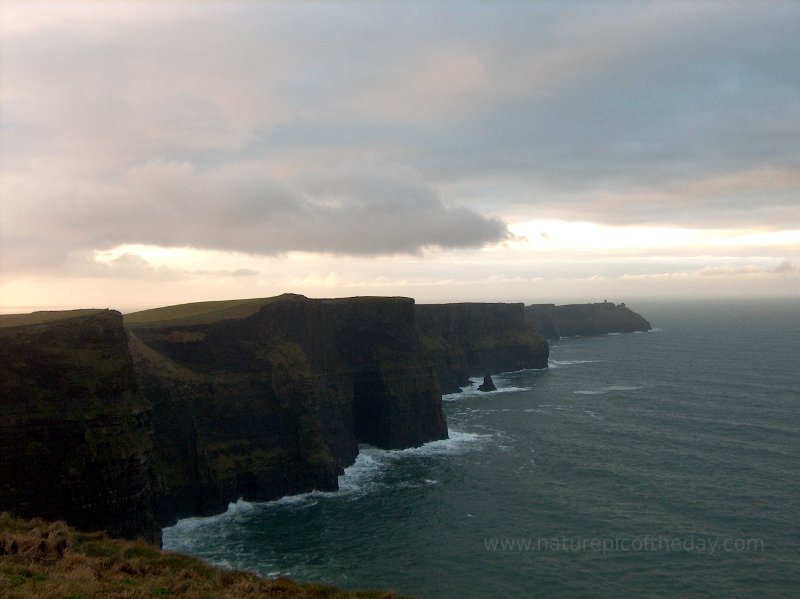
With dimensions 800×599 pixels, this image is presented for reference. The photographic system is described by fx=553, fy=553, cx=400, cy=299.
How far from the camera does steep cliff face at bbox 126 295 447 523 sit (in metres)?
57.8

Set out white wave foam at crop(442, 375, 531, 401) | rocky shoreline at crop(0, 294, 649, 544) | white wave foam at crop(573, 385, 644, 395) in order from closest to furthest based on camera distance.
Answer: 1. rocky shoreline at crop(0, 294, 649, 544)
2. white wave foam at crop(573, 385, 644, 395)
3. white wave foam at crop(442, 375, 531, 401)

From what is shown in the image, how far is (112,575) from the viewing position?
968 inches

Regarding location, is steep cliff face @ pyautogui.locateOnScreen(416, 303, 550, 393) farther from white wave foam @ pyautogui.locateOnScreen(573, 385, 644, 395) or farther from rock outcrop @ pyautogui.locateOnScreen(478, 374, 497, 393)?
white wave foam @ pyautogui.locateOnScreen(573, 385, 644, 395)

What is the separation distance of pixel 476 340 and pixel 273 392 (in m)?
93.8

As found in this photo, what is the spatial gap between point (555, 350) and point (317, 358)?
13880 cm

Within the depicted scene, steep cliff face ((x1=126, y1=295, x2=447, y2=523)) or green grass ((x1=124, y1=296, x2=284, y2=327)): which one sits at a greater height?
green grass ((x1=124, y1=296, x2=284, y2=327))

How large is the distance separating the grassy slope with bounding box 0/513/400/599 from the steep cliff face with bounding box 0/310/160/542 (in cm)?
1108

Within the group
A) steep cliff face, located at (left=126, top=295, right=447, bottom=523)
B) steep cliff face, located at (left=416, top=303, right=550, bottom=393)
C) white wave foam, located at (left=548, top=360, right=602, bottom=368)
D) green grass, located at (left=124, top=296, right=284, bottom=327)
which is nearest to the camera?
steep cliff face, located at (left=126, top=295, right=447, bottom=523)

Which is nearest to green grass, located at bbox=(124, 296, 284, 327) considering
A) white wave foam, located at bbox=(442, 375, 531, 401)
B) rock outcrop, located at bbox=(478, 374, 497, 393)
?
white wave foam, located at bbox=(442, 375, 531, 401)

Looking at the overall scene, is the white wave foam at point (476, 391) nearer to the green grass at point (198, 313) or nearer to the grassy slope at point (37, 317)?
the green grass at point (198, 313)

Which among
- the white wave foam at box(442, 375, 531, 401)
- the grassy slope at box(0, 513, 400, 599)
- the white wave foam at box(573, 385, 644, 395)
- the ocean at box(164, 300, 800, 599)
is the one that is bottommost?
the ocean at box(164, 300, 800, 599)

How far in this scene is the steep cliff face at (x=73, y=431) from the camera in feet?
137

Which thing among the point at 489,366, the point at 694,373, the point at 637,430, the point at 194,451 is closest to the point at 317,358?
the point at 194,451

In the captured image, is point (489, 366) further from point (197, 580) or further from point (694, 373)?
point (197, 580)
